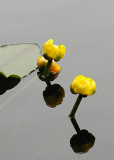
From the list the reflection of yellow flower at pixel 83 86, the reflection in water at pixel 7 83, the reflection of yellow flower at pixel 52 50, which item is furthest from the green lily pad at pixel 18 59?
the reflection of yellow flower at pixel 83 86

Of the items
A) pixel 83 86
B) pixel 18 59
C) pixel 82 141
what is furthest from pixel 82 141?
pixel 18 59

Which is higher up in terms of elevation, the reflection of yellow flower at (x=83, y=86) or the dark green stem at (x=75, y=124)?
the reflection of yellow flower at (x=83, y=86)

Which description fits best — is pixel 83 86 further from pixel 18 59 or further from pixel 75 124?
pixel 18 59

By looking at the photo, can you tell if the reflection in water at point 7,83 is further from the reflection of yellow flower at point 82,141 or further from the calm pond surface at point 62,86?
the reflection of yellow flower at point 82,141

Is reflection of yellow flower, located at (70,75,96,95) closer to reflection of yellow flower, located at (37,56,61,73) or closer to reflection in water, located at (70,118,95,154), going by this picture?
reflection in water, located at (70,118,95,154)

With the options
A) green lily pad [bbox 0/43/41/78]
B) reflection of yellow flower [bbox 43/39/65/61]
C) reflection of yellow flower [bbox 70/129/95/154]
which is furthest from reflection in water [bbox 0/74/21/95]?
reflection of yellow flower [bbox 70/129/95/154]

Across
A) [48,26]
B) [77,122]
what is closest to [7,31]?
[48,26]
